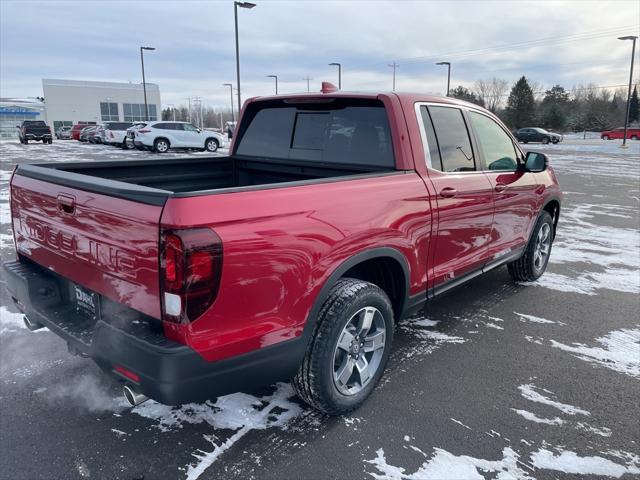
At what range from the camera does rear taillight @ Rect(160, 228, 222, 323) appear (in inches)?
81.0

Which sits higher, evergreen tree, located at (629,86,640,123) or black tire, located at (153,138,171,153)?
evergreen tree, located at (629,86,640,123)

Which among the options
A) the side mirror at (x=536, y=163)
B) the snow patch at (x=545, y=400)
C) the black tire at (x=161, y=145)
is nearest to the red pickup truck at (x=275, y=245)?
the side mirror at (x=536, y=163)

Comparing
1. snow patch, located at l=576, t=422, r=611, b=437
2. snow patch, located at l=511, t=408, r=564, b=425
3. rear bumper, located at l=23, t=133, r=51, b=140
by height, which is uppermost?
rear bumper, located at l=23, t=133, r=51, b=140

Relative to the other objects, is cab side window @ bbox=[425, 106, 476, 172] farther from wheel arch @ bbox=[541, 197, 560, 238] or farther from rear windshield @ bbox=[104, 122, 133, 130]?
rear windshield @ bbox=[104, 122, 133, 130]

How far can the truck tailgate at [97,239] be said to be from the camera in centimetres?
216

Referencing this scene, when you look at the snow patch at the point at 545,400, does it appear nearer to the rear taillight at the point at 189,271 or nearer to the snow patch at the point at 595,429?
the snow patch at the point at 595,429

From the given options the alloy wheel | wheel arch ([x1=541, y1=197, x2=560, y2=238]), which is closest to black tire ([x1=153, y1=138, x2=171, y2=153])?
wheel arch ([x1=541, y1=197, x2=560, y2=238])

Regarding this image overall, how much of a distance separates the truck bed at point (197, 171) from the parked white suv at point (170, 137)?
22201mm

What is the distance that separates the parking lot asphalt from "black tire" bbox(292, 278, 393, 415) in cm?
18

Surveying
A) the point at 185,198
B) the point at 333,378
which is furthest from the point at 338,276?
the point at 185,198

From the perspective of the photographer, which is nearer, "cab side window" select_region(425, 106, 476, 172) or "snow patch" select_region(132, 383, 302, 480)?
"snow patch" select_region(132, 383, 302, 480)

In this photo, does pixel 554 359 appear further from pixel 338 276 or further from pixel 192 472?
pixel 192 472

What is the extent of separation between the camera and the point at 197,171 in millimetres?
4457

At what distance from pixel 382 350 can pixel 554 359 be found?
59.3 inches
